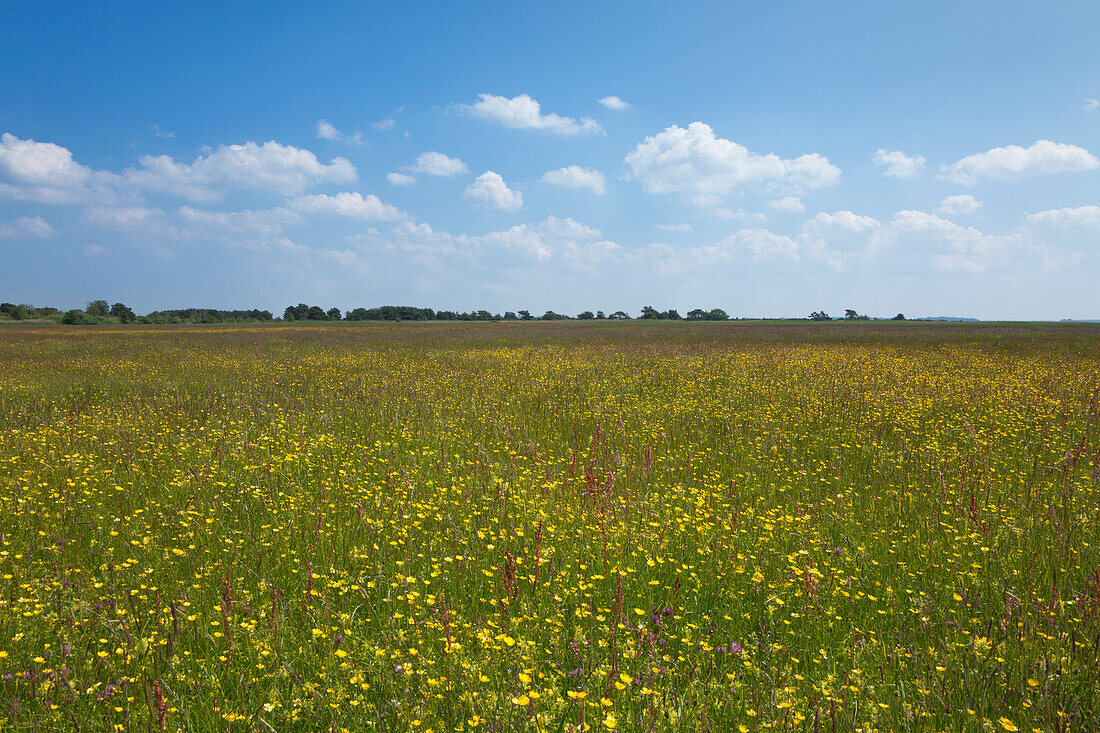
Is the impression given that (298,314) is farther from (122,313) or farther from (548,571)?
(548,571)

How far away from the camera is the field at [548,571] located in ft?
6.63

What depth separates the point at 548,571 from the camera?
10.3ft

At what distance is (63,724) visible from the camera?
6.30 ft

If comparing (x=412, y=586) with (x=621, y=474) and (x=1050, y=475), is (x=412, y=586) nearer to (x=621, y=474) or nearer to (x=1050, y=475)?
(x=621, y=474)

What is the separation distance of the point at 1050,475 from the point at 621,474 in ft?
14.1

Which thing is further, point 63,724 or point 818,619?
point 818,619

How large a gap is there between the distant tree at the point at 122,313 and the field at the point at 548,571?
110 m

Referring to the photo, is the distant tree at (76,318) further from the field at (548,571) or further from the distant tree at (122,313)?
the field at (548,571)

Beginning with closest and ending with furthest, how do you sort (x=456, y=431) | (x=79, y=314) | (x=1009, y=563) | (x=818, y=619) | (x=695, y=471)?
(x=818, y=619) < (x=1009, y=563) < (x=695, y=471) < (x=456, y=431) < (x=79, y=314)

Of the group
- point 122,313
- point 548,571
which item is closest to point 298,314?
point 122,313

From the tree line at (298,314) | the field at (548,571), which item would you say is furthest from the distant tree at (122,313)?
the field at (548,571)

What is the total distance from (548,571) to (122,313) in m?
131

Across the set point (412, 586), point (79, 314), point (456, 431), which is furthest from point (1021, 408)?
point (79, 314)

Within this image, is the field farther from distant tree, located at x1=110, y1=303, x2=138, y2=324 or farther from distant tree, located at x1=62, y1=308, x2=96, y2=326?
distant tree, located at x1=110, y1=303, x2=138, y2=324
